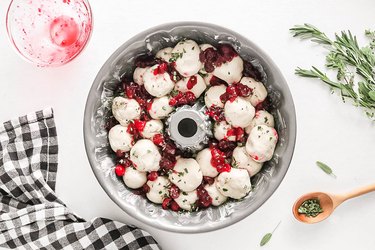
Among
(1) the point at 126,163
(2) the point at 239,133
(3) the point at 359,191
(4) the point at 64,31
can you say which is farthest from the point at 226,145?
(4) the point at 64,31

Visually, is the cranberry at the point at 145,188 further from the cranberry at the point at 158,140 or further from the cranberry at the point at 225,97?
the cranberry at the point at 225,97

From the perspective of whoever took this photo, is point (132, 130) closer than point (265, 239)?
Yes

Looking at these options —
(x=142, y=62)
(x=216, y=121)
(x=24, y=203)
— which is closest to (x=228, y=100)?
(x=216, y=121)

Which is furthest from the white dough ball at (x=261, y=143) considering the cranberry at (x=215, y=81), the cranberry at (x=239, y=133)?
the cranberry at (x=215, y=81)

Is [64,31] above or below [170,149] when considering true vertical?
above

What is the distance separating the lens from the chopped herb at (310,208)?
155 centimetres

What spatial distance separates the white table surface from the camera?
5.04 ft

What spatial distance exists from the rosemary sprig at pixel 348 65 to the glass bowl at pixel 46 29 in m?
0.56

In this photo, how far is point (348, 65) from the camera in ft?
5.09

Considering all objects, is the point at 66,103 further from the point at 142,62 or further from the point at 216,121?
the point at 216,121

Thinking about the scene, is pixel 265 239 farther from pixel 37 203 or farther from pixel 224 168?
pixel 37 203

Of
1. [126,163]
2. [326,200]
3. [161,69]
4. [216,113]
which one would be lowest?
[326,200]

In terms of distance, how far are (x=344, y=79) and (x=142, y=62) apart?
0.52 meters

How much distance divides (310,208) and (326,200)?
0.05 meters
